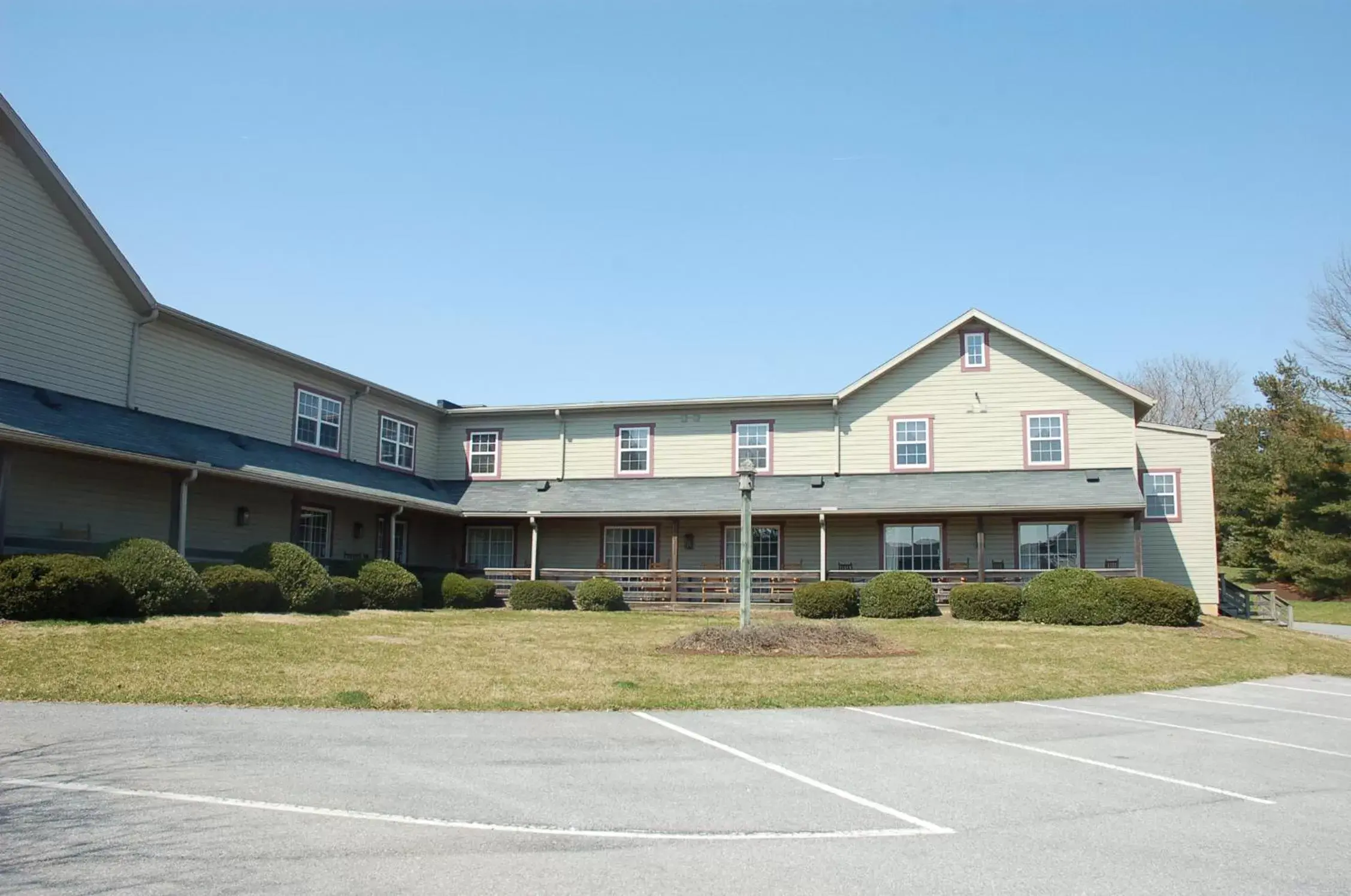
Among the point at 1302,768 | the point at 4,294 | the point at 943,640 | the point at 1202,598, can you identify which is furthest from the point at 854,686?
the point at 1202,598

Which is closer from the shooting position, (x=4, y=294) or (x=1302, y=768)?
(x=1302, y=768)

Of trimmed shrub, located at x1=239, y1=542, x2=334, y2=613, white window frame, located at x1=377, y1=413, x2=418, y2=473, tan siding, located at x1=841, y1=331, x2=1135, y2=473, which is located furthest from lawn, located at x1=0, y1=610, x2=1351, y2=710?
white window frame, located at x1=377, y1=413, x2=418, y2=473

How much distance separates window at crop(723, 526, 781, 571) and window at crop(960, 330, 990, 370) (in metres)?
7.49

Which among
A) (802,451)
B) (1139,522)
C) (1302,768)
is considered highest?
(802,451)

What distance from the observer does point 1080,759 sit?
9.88m

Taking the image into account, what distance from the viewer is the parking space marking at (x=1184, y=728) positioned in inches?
430

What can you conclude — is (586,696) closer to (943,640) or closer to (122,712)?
(122,712)

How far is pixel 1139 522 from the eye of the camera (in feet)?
89.8

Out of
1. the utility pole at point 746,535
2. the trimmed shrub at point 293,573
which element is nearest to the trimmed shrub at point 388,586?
the trimmed shrub at point 293,573

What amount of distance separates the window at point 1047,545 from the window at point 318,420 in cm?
1958

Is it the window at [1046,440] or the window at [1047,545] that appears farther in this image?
the window at [1046,440]

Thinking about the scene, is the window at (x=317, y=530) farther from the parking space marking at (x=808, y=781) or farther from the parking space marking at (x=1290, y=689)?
the parking space marking at (x=1290, y=689)

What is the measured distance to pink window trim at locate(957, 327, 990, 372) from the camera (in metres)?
31.5

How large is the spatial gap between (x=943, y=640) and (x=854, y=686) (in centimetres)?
746
